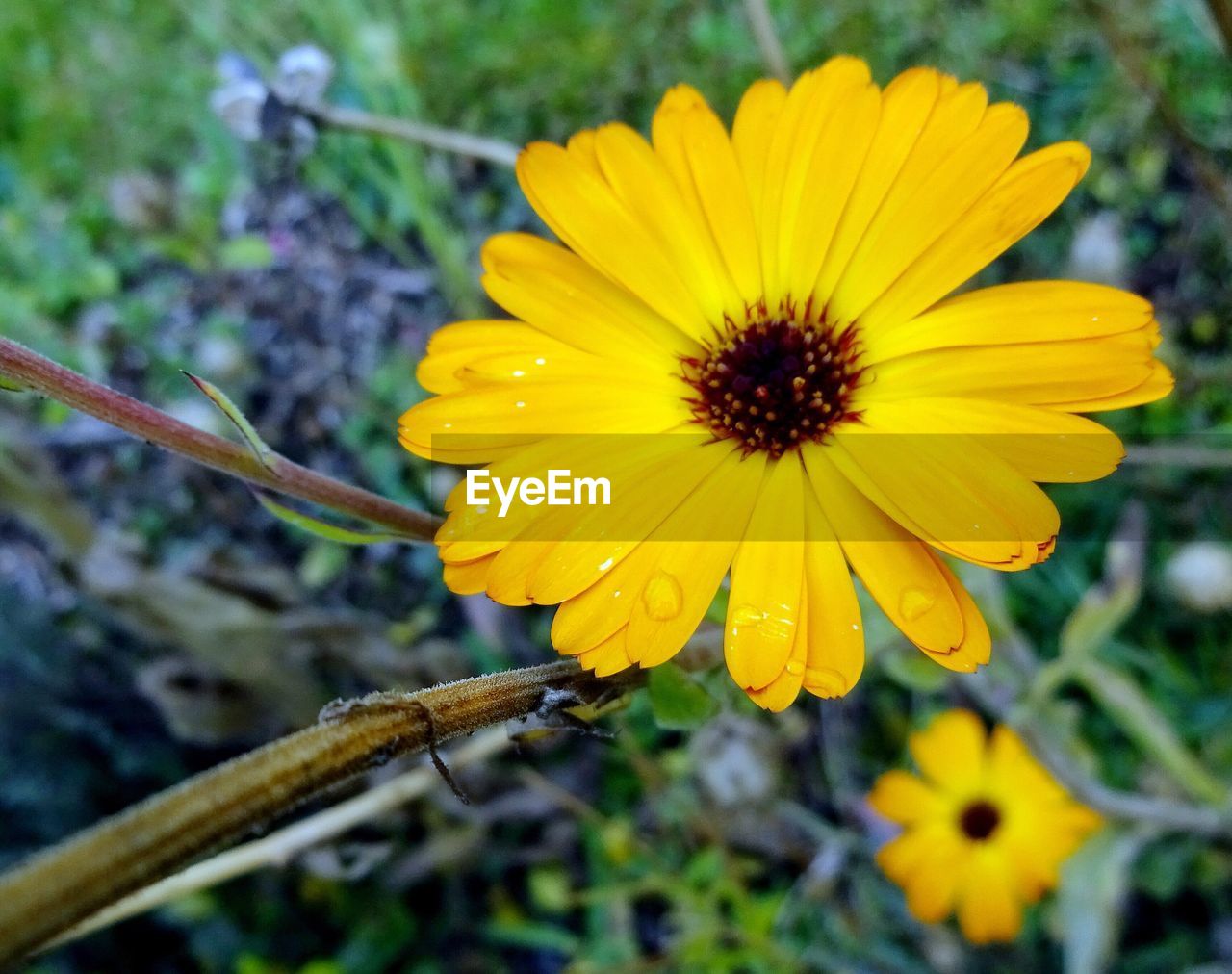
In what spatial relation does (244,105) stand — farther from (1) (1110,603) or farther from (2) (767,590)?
(1) (1110,603)

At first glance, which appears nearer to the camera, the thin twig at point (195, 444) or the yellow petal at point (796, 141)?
the thin twig at point (195, 444)

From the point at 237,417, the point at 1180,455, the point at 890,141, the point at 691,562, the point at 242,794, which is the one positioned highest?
the point at 1180,455

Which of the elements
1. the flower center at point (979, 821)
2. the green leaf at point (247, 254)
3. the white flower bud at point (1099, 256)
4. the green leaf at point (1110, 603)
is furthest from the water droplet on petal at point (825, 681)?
the green leaf at point (247, 254)

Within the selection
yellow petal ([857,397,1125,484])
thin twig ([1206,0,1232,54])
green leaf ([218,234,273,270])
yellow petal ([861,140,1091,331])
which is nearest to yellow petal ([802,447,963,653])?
yellow petal ([857,397,1125,484])

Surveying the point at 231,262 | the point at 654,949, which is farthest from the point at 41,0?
the point at 654,949

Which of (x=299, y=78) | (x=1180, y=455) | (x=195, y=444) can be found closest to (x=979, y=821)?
(x=1180, y=455)

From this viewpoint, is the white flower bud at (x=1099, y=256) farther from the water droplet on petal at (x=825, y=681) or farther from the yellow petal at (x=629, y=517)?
the water droplet on petal at (x=825, y=681)
